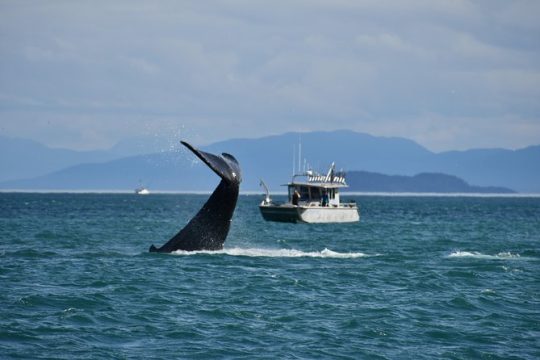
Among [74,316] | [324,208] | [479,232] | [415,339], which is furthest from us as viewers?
[324,208]

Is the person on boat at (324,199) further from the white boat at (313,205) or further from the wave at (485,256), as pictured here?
the wave at (485,256)

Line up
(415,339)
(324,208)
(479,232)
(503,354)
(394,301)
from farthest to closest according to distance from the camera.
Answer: (324,208)
(479,232)
(394,301)
(415,339)
(503,354)

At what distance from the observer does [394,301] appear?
25.8m

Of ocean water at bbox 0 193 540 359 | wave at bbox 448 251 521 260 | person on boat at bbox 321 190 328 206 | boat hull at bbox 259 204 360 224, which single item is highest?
person on boat at bbox 321 190 328 206

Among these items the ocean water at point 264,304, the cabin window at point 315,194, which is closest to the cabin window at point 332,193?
the cabin window at point 315,194

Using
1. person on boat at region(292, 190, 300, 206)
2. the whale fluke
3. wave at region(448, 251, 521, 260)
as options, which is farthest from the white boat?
the whale fluke

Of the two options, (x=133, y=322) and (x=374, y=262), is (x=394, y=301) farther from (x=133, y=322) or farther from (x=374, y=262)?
(x=374, y=262)

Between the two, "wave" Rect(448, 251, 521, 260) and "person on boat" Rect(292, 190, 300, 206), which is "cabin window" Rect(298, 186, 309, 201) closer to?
"person on boat" Rect(292, 190, 300, 206)

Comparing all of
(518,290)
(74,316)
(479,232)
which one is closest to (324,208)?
(479,232)

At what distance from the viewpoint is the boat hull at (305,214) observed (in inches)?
2943

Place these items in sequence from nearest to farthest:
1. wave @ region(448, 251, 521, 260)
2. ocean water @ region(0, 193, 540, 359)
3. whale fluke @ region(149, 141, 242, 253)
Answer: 1. ocean water @ region(0, 193, 540, 359)
2. whale fluke @ region(149, 141, 242, 253)
3. wave @ region(448, 251, 521, 260)

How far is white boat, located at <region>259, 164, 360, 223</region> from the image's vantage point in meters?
75.1

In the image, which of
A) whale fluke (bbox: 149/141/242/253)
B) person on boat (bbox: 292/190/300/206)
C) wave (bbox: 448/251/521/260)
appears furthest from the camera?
person on boat (bbox: 292/190/300/206)

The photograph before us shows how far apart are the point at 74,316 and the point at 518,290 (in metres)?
13.2
